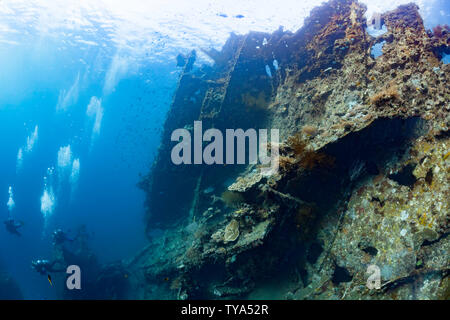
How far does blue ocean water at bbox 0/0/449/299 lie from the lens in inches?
928

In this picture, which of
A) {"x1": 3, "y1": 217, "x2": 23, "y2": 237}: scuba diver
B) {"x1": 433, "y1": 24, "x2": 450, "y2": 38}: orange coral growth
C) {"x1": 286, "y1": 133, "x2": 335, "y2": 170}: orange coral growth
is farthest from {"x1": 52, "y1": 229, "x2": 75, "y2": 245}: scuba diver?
{"x1": 433, "y1": 24, "x2": 450, "y2": 38}: orange coral growth

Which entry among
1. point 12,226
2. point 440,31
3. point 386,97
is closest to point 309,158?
point 386,97

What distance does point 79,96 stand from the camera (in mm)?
64062

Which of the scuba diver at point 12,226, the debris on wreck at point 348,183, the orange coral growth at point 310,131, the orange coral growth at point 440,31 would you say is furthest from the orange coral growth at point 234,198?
the scuba diver at point 12,226

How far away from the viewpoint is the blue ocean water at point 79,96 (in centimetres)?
2356

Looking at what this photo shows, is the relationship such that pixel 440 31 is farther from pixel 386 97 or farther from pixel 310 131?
pixel 310 131

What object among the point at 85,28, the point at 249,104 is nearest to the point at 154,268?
the point at 249,104

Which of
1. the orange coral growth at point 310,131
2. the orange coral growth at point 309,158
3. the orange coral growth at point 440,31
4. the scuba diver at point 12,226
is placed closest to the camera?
the orange coral growth at point 309,158

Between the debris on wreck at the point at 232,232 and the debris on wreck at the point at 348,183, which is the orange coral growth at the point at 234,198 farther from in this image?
the debris on wreck at the point at 232,232

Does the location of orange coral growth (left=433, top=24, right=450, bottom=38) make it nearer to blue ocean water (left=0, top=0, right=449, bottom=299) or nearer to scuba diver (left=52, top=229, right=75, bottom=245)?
blue ocean water (left=0, top=0, right=449, bottom=299)
